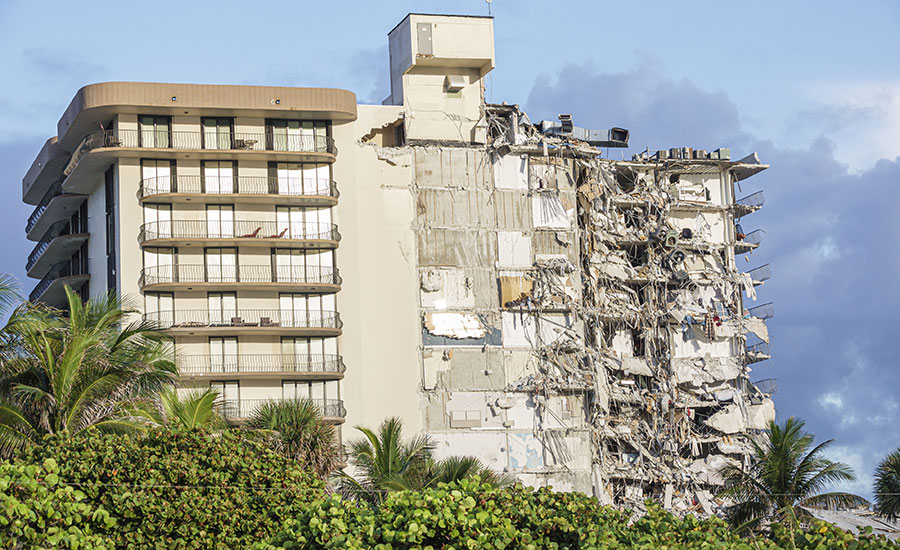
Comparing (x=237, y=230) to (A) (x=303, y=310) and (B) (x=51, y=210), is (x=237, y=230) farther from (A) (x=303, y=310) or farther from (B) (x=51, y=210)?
(B) (x=51, y=210)

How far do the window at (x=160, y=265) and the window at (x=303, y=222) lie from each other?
578 cm

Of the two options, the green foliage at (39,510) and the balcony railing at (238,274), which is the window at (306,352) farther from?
the green foliage at (39,510)

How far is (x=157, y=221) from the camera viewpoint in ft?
237

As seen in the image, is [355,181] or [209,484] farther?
[355,181]

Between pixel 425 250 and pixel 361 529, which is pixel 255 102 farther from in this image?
pixel 361 529

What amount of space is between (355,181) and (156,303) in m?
12.5

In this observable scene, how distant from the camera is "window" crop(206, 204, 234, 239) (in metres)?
72.7

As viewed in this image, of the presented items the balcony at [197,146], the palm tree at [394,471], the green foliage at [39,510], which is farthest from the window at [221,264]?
the green foliage at [39,510]

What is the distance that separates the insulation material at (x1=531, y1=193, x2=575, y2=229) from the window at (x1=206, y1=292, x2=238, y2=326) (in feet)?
57.2

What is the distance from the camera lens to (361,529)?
108 feet

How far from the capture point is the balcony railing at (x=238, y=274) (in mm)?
71562

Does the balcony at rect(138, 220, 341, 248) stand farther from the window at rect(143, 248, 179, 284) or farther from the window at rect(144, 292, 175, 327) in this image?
the window at rect(144, 292, 175, 327)

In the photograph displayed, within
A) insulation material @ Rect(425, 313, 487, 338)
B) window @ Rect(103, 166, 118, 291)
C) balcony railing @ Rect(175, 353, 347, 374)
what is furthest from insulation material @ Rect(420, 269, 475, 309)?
window @ Rect(103, 166, 118, 291)

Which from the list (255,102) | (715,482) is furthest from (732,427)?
(255,102)
